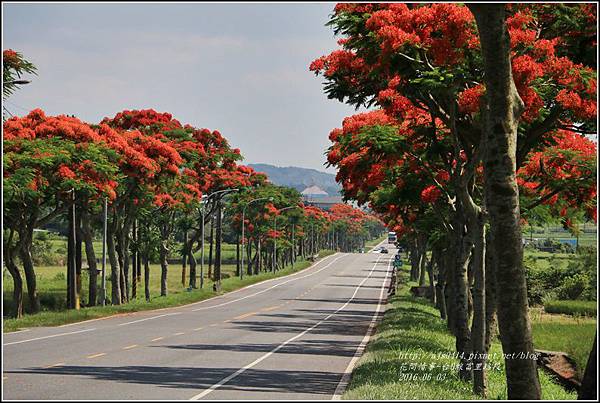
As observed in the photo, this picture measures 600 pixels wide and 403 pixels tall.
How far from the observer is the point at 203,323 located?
33938mm

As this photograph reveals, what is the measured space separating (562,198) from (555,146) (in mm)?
2246

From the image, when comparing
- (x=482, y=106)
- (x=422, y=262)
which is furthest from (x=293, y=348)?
(x=422, y=262)

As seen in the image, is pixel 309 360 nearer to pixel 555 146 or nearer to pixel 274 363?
pixel 274 363

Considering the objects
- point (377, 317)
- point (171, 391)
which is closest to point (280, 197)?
point (377, 317)

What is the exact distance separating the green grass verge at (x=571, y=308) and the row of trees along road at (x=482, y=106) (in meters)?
30.0

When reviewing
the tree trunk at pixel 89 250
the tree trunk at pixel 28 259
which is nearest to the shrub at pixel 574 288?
the tree trunk at pixel 89 250

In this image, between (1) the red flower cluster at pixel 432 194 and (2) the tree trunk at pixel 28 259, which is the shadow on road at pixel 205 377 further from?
(2) the tree trunk at pixel 28 259

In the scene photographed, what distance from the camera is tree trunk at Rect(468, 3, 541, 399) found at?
32.8ft

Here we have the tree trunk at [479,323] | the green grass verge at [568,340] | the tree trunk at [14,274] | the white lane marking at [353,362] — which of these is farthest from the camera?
the tree trunk at [14,274]

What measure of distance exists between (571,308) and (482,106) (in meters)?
39.6

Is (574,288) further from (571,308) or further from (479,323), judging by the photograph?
(479,323)

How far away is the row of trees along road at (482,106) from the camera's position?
10.1 m

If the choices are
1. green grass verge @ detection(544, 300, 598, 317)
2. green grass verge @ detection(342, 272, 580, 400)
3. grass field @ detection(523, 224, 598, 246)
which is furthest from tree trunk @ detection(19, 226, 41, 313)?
green grass verge @ detection(544, 300, 598, 317)

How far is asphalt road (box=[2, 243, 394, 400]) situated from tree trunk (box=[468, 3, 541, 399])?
5.32 meters
